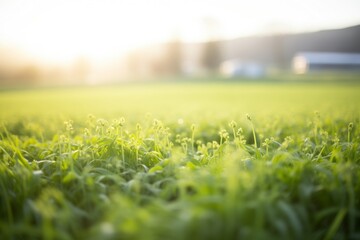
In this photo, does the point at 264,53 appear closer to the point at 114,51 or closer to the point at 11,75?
the point at 114,51

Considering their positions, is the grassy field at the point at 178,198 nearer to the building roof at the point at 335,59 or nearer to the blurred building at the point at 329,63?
the blurred building at the point at 329,63

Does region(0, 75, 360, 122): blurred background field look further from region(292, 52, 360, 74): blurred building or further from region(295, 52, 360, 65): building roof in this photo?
region(295, 52, 360, 65): building roof

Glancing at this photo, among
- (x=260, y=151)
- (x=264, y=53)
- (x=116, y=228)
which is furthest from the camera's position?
(x=264, y=53)

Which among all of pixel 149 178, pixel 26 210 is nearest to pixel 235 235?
pixel 149 178

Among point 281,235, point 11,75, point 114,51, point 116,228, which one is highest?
point 114,51

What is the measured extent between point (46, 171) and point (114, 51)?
100606mm

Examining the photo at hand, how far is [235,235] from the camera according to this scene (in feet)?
5.93

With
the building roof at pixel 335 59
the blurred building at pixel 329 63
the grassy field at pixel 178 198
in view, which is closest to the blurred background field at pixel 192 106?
the grassy field at pixel 178 198

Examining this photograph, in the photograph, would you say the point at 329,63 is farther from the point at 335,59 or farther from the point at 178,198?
the point at 178,198

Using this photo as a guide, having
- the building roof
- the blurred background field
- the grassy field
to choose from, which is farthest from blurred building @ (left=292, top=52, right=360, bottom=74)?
the grassy field

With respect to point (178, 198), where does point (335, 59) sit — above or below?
above

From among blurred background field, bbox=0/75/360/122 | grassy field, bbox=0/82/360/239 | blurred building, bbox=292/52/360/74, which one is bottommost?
blurred background field, bbox=0/75/360/122

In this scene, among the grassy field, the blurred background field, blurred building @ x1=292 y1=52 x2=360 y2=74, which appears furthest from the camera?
blurred building @ x1=292 y1=52 x2=360 y2=74

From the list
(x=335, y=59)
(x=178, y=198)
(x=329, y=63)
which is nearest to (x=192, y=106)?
(x=178, y=198)
